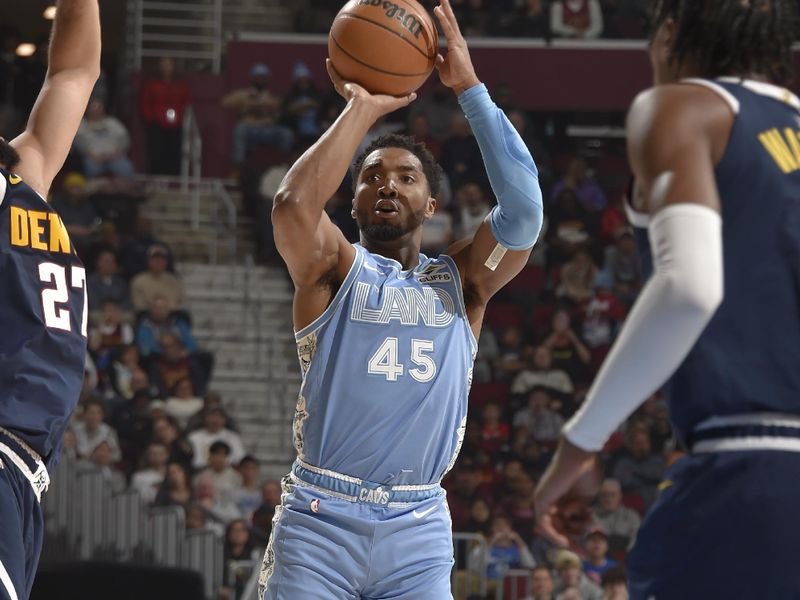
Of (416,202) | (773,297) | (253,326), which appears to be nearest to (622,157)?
(253,326)

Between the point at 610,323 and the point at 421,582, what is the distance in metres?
9.07

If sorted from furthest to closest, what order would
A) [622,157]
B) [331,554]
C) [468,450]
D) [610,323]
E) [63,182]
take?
[622,157], [63,182], [610,323], [468,450], [331,554]

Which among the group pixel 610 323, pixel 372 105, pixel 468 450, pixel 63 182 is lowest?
pixel 468 450

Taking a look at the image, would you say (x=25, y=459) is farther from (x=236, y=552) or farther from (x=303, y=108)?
(x=303, y=108)

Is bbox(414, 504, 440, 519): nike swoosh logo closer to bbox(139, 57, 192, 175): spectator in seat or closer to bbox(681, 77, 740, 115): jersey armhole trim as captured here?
bbox(681, 77, 740, 115): jersey armhole trim

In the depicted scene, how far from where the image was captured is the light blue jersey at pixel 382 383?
169 inches

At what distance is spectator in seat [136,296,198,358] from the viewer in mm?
12062

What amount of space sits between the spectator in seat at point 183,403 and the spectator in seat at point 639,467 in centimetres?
358

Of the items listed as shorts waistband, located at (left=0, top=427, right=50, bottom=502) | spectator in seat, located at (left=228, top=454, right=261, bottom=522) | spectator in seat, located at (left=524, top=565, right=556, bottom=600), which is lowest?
spectator in seat, located at (left=524, top=565, right=556, bottom=600)

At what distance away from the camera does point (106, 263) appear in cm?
1252

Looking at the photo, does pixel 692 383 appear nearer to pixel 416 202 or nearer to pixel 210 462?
pixel 416 202

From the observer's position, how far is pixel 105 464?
10.5 metres

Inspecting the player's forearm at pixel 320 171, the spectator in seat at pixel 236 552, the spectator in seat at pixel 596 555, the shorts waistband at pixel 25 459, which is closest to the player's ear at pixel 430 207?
the player's forearm at pixel 320 171

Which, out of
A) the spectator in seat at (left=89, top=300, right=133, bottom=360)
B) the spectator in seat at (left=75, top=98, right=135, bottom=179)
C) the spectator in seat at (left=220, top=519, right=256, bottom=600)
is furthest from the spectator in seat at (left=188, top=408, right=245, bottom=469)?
the spectator in seat at (left=75, top=98, right=135, bottom=179)
